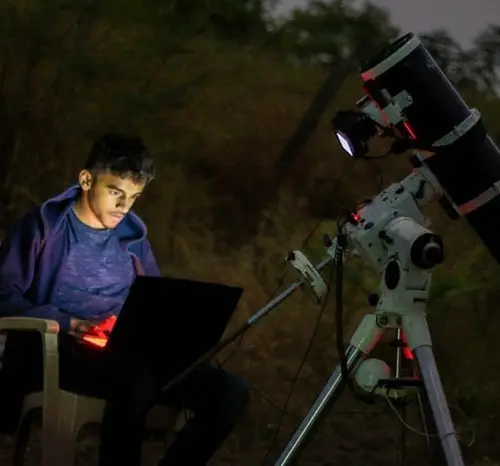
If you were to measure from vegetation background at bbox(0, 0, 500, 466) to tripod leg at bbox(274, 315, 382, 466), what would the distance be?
53.0 inches

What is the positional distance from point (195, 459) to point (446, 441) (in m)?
0.70

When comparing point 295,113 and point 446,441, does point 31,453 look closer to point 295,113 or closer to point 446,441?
point 446,441

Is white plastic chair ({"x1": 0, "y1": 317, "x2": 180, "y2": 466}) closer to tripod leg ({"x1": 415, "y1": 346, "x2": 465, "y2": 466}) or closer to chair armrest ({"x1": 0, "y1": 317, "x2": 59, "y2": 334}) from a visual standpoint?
chair armrest ({"x1": 0, "y1": 317, "x2": 59, "y2": 334})

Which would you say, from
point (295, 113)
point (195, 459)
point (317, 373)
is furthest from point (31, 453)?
point (295, 113)

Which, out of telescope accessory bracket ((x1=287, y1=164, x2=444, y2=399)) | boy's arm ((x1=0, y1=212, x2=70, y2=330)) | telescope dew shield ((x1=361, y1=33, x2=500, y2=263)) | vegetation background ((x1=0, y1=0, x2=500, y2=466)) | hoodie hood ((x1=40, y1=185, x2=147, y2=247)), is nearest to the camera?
telescope accessory bracket ((x1=287, y1=164, x2=444, y2=399))

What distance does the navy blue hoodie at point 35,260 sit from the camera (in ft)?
6.61

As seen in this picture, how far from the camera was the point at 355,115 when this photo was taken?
5.90 feet

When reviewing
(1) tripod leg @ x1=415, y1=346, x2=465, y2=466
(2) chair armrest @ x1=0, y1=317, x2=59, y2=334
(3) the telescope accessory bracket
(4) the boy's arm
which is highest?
(4) the boy's arm

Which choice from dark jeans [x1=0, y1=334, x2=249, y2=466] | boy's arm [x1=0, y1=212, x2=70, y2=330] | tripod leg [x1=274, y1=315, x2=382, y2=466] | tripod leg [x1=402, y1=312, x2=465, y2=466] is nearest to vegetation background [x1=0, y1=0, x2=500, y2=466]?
dark jeans [x1=0, y1=334, x2=249, y2=466]

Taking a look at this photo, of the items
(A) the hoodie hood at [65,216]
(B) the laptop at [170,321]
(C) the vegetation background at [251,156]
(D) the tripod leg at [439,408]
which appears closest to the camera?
(D) the tripod leg at [439,408]

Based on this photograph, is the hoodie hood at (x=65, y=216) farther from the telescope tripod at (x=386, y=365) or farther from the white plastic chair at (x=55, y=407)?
the telescope tripod at (x=386, y=365)

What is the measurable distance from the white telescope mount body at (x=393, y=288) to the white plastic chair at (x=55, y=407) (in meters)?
0.49

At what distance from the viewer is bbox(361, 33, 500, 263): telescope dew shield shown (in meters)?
1.74

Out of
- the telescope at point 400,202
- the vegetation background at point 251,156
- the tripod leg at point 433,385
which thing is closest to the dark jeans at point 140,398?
the telescope at point 400,202
